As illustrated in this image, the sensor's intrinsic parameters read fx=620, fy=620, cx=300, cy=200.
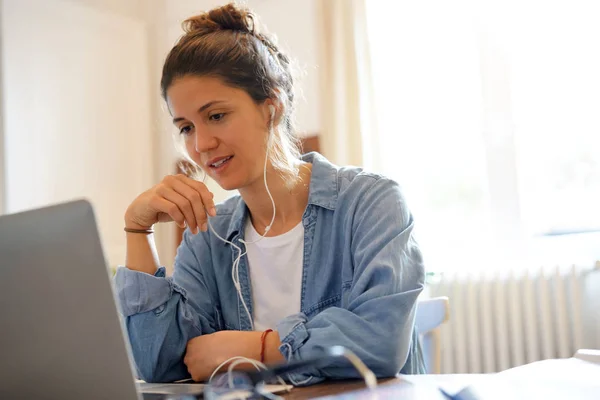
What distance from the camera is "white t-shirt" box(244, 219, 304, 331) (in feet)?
4.31

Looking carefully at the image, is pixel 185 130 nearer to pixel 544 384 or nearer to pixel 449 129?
pixel 544 384

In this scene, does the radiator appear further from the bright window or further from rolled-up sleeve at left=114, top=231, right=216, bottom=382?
rolled-up sleeve at left=114, top=231, right=216, bottom=382

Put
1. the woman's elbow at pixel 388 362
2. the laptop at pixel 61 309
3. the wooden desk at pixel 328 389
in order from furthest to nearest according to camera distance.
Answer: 1. the woman's elbow at pixel 388 362
2. the wooden desk at pixel 328 389
3. the laptop at pixel 61 309

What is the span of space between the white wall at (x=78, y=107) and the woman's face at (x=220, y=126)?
79.1 inches

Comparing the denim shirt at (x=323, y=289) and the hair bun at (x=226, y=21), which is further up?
the hair bun at (x=226, y=21)

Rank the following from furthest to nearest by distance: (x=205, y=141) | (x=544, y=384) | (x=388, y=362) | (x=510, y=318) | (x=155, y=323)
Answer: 1. (x=510, y=318)
2. (x=205, y=141)
3. (x=155, y=323)
4. (x=388, y=362)
5. (x=544, y=384)

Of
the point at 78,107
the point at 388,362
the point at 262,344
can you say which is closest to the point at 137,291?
the point at 262,344

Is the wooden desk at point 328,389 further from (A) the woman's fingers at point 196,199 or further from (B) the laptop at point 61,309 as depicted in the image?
(A) the woman's fingers at point 196,199

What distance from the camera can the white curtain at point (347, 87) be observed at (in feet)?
9.56

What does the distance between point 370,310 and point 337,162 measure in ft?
6.38

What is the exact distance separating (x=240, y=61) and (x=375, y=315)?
623 mm

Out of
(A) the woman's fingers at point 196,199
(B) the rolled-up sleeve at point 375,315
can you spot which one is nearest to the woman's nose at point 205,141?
(A) the woman's fingers at point 196,199

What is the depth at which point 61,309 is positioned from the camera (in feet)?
1.92

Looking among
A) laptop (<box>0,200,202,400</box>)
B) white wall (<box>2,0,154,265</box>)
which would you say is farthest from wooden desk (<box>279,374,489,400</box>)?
white wall (<box>2,0,154,265</box>)
